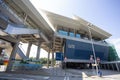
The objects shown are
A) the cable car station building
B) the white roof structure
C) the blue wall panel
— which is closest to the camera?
the cable car station building

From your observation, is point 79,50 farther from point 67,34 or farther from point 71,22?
point 71,22

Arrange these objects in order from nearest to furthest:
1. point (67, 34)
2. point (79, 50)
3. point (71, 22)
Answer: point (71, 22), point (79, 50), point (67, 34)

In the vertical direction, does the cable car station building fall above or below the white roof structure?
below

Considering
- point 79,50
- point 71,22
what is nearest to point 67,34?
point 71,22

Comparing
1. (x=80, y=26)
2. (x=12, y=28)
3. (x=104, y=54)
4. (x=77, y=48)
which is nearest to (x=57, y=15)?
(x=80, y=26)

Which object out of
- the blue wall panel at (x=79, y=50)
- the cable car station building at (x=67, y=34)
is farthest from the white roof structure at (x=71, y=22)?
the blue wall panel at (x=79, y=50)

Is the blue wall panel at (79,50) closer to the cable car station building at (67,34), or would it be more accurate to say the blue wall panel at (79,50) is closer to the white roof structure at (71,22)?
the cable car station building at (67,34)

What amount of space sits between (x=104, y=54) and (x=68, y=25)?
59.7ft

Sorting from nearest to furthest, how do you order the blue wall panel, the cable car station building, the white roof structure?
1. the cable car station building
2. the white roof structure
3. the blue wall panel

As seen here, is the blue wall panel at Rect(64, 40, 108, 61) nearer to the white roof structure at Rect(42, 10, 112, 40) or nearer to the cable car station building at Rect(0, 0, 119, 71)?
the cable car station building at Rect(0, 0, 119, 71)

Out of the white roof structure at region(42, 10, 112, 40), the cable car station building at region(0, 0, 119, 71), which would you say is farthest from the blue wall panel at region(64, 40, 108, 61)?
the white roof structure at region(42, 10, 112, 40)

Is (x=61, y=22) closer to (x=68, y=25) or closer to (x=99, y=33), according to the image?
(x=68, y=25)

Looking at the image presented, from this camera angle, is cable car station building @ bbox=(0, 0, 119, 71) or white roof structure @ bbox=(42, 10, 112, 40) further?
white roof structure @ bbox=(42, 10, 112, 40)

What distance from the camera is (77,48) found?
115ft
